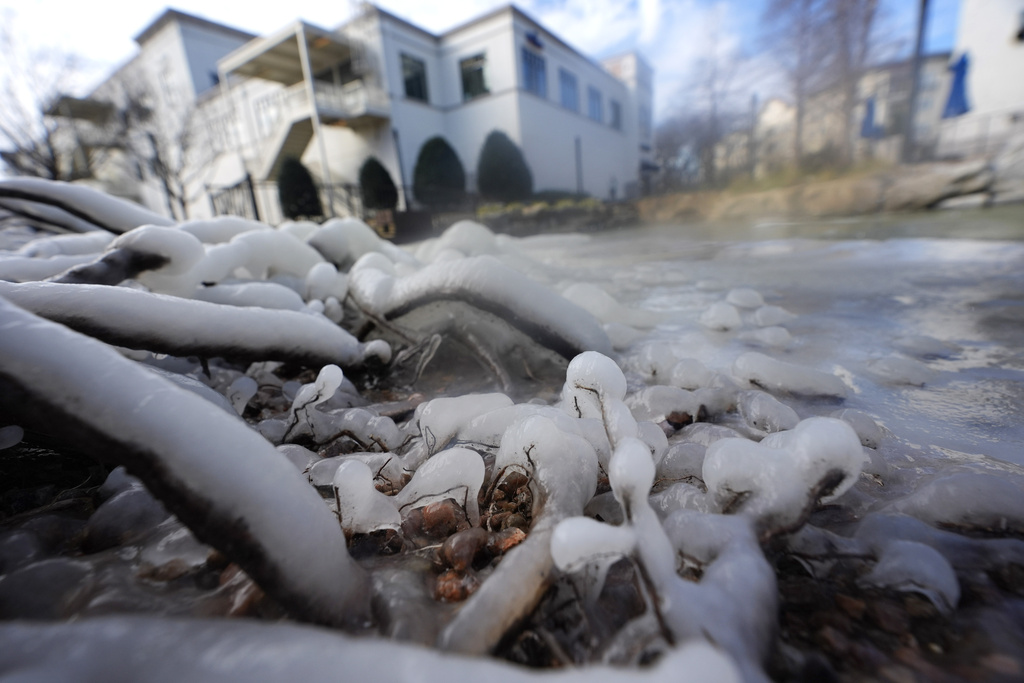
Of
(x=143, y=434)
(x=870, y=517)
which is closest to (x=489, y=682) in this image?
(x=143, y=434)

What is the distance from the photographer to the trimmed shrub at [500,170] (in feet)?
39.9

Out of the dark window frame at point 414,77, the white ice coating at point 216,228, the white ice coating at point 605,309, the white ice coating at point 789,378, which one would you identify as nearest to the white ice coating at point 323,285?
the white ice coating at point 216,228

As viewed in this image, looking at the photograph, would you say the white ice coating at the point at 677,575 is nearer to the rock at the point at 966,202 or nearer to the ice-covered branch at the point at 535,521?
the ice-covered branch at the point at 535,521

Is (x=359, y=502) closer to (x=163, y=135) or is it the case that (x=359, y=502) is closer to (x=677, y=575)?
(x=677, y=575)

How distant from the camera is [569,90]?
16.5 metres

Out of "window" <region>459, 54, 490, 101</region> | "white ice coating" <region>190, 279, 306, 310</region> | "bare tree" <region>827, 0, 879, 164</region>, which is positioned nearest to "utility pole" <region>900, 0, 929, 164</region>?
"bare tree" <region>827, 0, 879, 164</region>

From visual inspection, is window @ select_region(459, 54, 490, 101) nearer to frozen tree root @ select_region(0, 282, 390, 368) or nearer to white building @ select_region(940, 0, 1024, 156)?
white building @ select_region(940, 0, 1024, 156)

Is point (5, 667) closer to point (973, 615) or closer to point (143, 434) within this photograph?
point (143, 434)

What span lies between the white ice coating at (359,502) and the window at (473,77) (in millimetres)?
14953

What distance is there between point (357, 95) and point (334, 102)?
0.73 metres

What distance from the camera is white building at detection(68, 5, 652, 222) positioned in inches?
452

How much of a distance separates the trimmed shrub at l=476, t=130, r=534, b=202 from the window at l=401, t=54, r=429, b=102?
260 centimetres

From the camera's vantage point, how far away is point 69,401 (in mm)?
451

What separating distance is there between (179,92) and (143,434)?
64.6 feet
